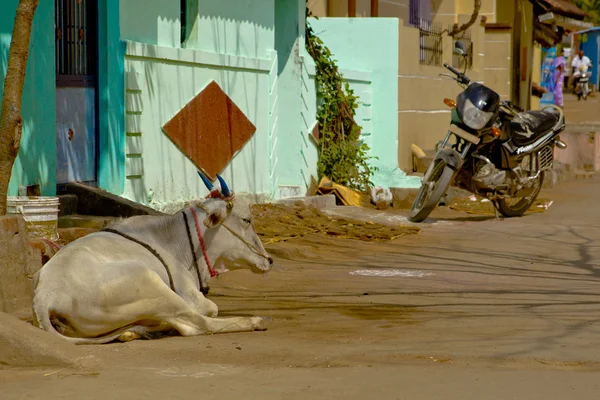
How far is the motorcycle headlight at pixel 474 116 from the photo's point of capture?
13.2 metres

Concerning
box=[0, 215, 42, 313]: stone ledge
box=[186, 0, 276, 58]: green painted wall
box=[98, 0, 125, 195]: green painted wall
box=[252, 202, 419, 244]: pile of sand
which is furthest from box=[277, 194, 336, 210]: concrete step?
box=[0, 215, 42, 313]: stone ledge

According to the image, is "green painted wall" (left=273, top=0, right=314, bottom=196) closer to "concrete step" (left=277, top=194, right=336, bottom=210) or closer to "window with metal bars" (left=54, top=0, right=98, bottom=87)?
"concrete step" (left=277, top=194, right=336, bottom=210)

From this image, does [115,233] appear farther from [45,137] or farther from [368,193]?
[368,193]

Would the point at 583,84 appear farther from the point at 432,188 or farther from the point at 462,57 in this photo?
the point at 432,188

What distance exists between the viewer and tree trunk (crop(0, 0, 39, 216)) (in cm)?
774

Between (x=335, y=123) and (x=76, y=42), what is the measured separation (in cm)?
614

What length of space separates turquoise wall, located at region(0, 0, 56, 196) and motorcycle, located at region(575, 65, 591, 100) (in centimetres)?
3628

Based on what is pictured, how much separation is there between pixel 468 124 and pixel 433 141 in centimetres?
651

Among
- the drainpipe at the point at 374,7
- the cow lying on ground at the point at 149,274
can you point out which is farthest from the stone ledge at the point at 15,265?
the drainpipe at the point at 374,7

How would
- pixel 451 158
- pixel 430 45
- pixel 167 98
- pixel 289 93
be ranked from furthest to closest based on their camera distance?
pixel 430 45 → pixel 289 93 → pixel 451 158 → pixel 167 98

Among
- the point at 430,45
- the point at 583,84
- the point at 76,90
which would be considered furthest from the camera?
the point at 583,84

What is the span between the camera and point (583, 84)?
43.9 m

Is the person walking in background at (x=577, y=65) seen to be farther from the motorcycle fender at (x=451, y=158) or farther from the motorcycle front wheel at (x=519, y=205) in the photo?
the motorcycle fender at (x=451, y=158)

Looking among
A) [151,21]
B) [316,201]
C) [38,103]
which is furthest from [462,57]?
[38,103]
